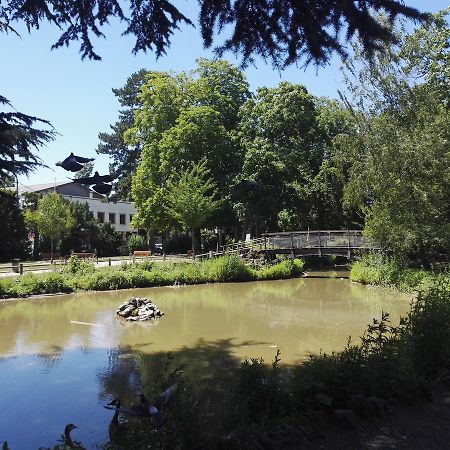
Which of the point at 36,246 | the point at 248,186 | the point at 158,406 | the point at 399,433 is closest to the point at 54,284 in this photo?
the point at 248,186

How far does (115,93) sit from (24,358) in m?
45.7

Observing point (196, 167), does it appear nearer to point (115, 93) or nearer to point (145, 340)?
point (145, 340)

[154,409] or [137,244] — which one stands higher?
[137,244]

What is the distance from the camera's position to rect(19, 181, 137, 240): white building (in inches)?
2001

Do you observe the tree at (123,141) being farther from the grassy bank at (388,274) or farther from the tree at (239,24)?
the tree at (239,24)

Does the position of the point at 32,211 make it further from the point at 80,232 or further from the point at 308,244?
the point at 308,244

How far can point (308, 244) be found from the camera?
97.3 feet

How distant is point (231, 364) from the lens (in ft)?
33.9

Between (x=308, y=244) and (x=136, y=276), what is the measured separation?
11.3m

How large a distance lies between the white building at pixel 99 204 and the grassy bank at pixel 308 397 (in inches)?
1801

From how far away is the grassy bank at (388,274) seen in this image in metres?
20.7

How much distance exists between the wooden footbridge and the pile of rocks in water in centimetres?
1251

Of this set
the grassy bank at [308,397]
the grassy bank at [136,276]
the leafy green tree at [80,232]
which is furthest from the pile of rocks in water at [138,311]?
the leafy green tree at [80,232]

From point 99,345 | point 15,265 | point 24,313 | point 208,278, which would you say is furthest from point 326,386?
point 15,265
